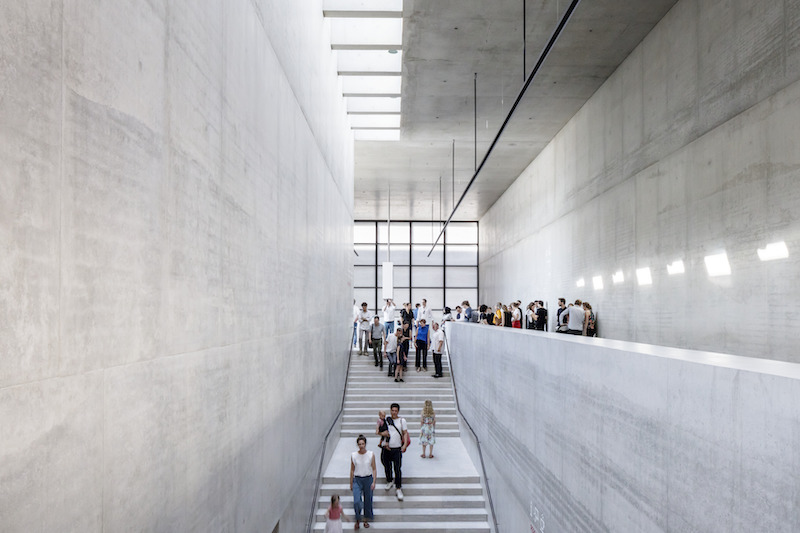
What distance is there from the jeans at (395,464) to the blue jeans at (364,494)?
96 cm

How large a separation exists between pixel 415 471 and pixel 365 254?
21.6 m

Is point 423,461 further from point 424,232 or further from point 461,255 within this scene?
point 424,232

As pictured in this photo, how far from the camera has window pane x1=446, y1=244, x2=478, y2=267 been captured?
34.0 metres

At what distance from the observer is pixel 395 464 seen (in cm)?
1177

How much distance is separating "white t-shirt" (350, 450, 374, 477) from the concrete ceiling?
24.9 feet

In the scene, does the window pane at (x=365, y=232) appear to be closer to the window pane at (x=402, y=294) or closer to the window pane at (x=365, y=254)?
the window pane at (x=365, y=254)

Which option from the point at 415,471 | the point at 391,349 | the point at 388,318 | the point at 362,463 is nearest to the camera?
the point at 362,463

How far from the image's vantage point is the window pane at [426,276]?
33594 millimetres

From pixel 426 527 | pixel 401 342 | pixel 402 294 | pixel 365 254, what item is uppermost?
pixel 365 254

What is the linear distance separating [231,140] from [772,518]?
4595 mm

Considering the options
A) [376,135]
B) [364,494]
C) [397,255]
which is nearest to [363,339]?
[376,135]

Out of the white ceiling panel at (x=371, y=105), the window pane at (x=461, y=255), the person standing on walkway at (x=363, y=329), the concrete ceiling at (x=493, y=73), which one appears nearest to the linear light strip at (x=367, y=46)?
the concrete ceiling at (x=493, y=73)

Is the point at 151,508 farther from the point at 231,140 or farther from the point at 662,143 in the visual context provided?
the point at 662,143

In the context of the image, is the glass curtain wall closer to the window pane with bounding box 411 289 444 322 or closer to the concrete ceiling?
the window pane with bounding box 411 289 444 322
